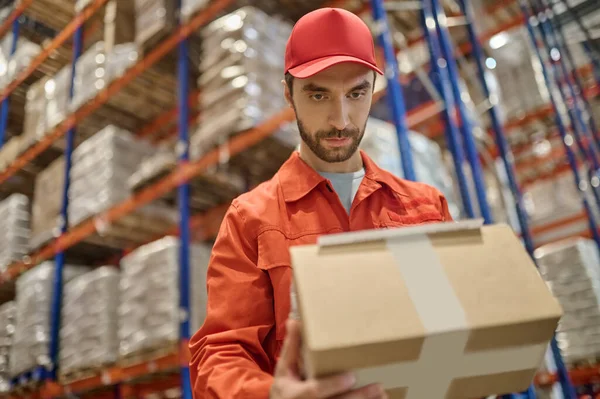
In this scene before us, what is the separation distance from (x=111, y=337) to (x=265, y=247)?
314cm

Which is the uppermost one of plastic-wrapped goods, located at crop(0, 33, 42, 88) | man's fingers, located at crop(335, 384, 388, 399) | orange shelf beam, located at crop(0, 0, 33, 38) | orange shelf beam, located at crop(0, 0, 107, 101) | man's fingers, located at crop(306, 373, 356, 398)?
orange shelf beam, located at crop(0, 0, 33, 38)

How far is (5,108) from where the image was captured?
686 centimetres

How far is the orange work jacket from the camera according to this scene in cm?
119

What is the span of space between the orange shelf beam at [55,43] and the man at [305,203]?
15.4 ft

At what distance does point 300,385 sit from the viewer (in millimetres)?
820

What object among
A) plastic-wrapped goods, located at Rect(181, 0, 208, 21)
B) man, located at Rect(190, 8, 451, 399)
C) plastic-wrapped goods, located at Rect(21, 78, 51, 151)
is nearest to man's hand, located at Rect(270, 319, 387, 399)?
man, located at Rect(190, 8, 451, 399)

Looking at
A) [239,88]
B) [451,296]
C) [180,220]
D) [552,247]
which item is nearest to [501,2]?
[552,247]

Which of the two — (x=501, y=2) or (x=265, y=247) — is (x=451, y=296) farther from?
(x=501, y=2)

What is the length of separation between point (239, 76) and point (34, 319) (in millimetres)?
2950

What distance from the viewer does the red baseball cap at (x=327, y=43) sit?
1.40 meters

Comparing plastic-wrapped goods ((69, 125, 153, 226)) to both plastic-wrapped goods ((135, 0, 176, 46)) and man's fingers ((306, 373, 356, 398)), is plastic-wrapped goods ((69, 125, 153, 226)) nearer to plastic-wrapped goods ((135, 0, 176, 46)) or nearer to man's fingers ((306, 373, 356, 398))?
plastic-wrapped goods ((135, 0, 176, 46))

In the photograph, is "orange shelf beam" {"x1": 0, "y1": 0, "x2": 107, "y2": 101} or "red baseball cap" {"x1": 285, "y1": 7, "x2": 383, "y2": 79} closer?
"red baseball cap" {"x1": 285, "y1": 7, "x2": 383, "y2": 79}

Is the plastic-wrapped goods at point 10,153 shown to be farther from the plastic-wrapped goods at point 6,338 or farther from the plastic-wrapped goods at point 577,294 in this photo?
the plastic-wrapped goods at point 577,294

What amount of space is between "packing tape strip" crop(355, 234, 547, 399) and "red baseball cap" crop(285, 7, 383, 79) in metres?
0.64
